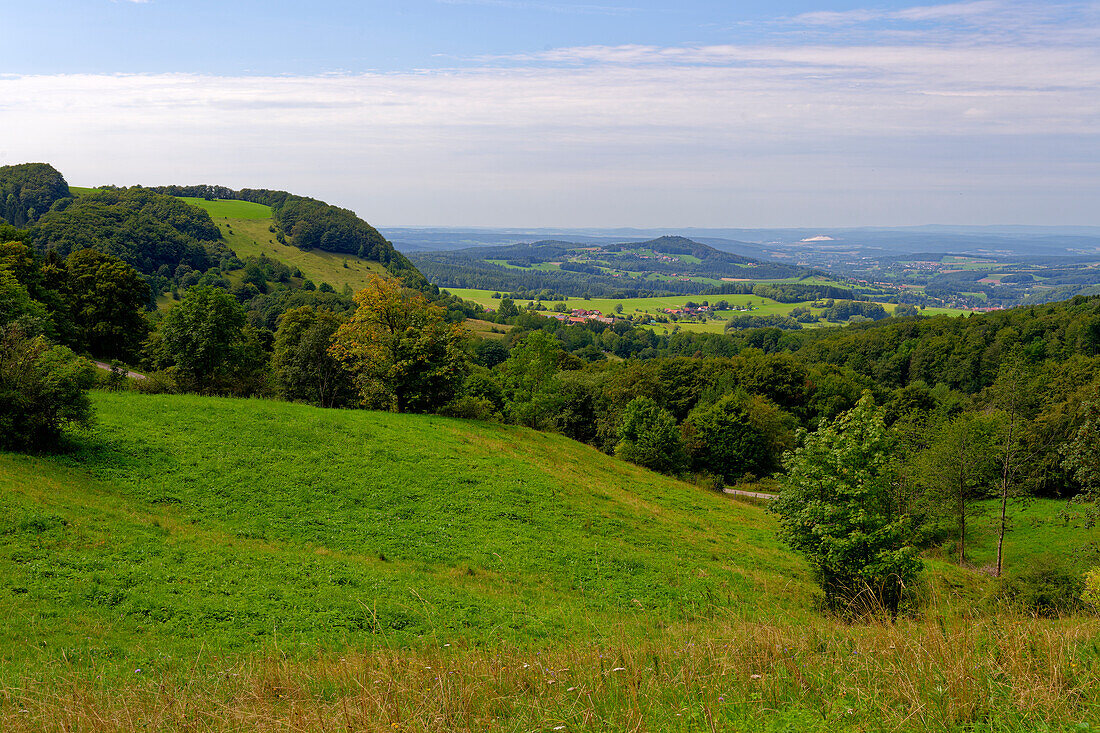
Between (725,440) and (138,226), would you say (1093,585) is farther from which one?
(138,226)

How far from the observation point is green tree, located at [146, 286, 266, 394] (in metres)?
38.3

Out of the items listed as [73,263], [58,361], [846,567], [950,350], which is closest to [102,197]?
[73,263]

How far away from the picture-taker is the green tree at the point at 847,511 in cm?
1712

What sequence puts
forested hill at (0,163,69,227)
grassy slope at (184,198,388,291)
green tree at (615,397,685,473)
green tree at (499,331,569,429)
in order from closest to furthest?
green tree at (499,331,569,429), green tree at (615,397,685,473), forested hill at (0,163,69,227), grassy slope at (184,198,388,291)

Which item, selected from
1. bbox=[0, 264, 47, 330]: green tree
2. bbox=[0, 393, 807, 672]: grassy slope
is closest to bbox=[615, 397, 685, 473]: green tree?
bbox=[0, 393, 807, 672]: grassy slope

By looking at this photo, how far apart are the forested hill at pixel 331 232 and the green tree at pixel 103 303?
4271 inches

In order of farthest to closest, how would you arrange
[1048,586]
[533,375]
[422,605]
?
[533,375], [1048,586], [422,605]

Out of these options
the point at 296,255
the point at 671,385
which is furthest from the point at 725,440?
the point at 296,255

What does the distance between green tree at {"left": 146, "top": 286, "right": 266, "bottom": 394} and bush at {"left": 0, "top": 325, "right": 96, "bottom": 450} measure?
600 inches

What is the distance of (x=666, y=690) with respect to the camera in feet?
19.2

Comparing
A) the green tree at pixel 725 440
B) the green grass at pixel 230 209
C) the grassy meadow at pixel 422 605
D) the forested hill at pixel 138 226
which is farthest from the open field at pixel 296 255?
the grassy meadow at pixel 422 605

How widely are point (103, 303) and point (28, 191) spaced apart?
119655 millimetres

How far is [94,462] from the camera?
22469 millimetres

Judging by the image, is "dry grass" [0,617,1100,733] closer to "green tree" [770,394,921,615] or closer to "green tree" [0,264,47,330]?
"green tree" [770,394,921,615]
